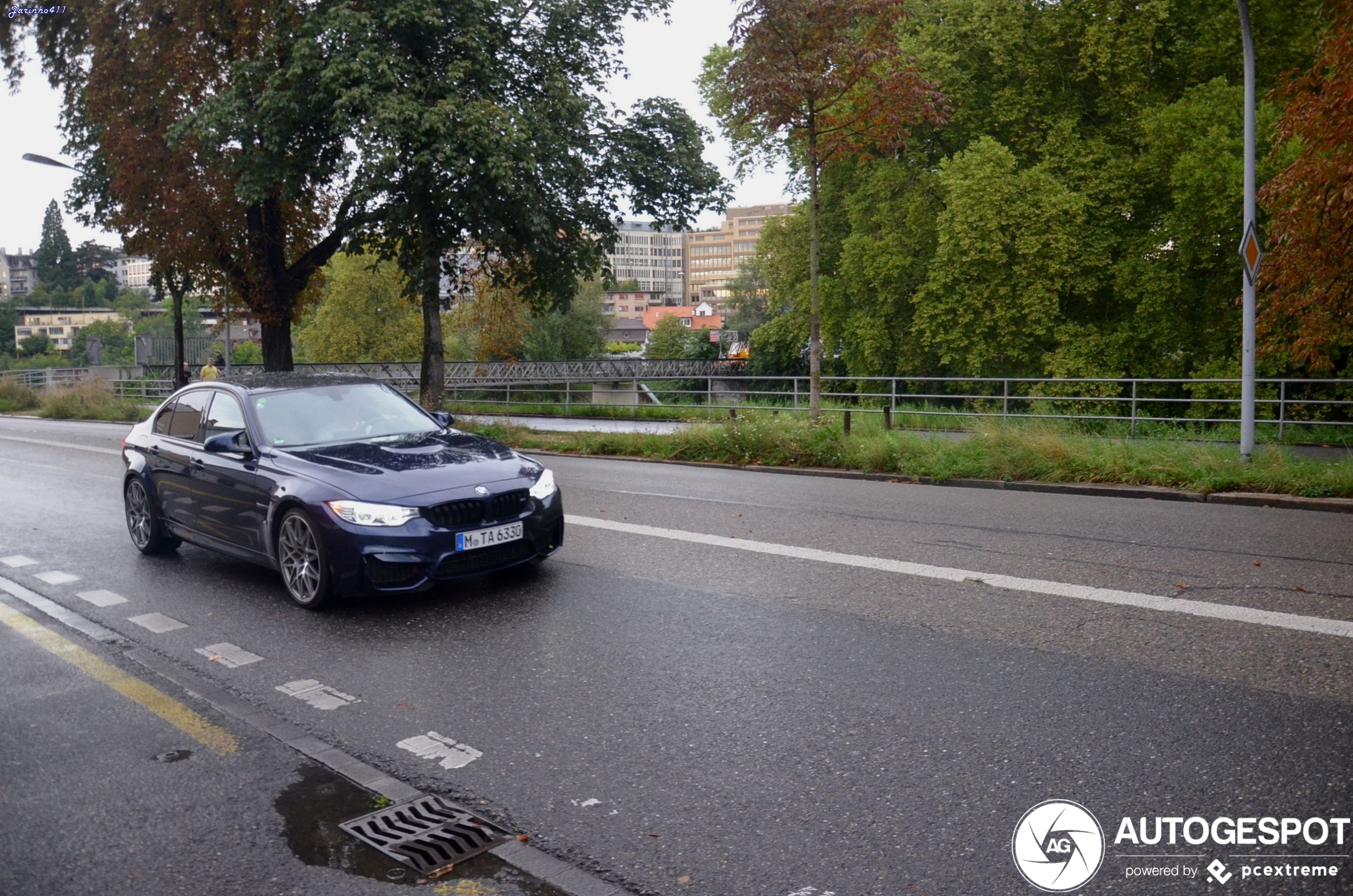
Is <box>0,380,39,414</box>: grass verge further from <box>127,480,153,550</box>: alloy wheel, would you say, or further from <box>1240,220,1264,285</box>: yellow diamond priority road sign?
<box>1240,220,1264,285</box>: yellow diamond priority road sign

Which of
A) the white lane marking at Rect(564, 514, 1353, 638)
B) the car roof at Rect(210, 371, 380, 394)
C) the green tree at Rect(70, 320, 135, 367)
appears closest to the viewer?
the white lane marking at Rect(564, 514, 1353, 638)

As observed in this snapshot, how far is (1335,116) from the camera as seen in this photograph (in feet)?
45.4

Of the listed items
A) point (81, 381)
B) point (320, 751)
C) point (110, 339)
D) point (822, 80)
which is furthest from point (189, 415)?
point (110, 339)

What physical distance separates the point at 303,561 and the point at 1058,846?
532cm

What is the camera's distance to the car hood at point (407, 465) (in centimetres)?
705

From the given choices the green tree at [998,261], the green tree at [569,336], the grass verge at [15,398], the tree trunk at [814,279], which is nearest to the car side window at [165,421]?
the tree trunk at [814,279]

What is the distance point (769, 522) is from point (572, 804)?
21.7 ft

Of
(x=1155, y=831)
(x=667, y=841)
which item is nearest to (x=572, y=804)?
(x=667, y=841)

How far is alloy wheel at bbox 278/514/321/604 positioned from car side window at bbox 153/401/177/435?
2.58 m

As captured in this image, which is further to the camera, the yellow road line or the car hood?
the car hood

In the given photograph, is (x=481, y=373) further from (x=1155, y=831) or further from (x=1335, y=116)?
(x=1155, y=831)

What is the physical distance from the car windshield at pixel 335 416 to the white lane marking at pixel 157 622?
4.72 ft

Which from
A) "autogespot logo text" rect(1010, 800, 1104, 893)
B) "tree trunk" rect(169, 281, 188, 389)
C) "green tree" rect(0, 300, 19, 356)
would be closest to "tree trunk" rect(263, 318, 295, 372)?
"tree trunk" rect(169, 281, 188, 389)

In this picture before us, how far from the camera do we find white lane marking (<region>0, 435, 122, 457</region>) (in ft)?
68.7
